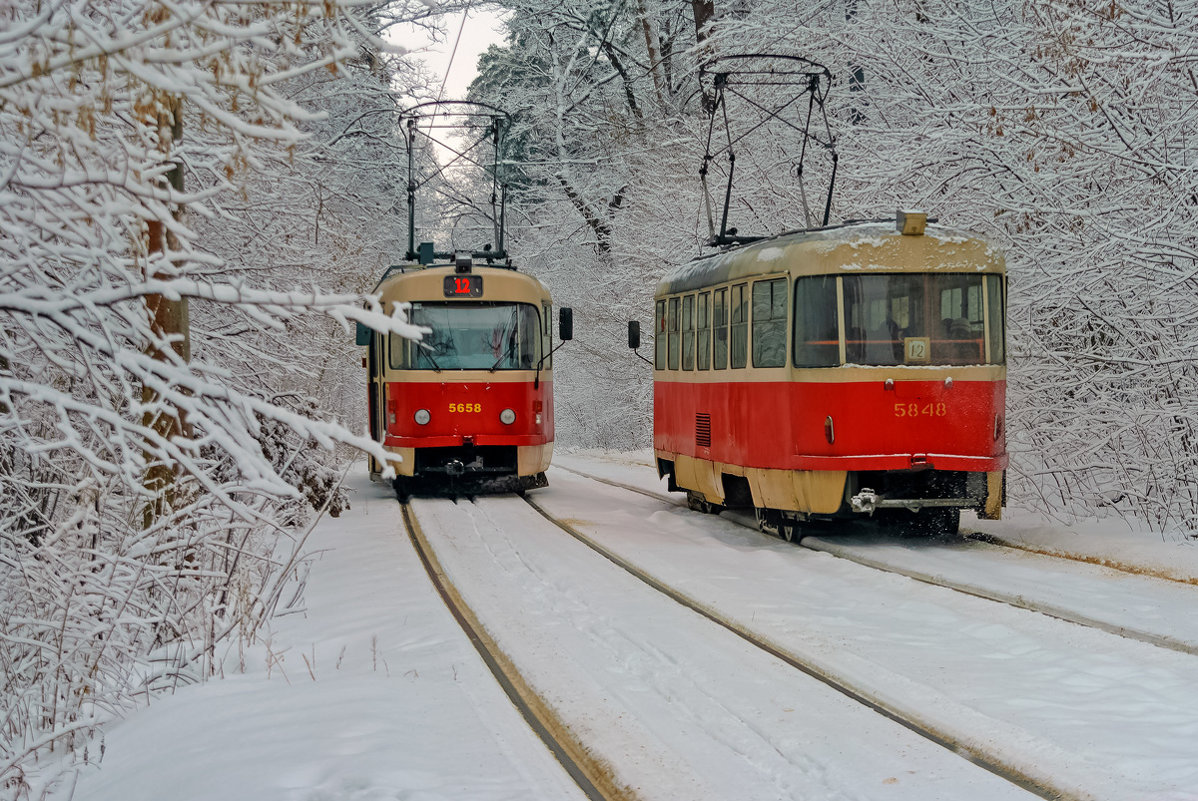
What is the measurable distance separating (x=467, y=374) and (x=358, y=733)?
40.0ft

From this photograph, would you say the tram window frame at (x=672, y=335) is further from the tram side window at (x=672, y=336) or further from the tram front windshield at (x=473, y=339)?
the tram front windshield at (x=473, y=339)

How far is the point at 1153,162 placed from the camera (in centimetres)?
1185

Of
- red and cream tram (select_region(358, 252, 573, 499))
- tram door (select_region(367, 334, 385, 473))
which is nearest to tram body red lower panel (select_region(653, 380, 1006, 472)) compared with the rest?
red and cream tram (select_region(358, 252, 573, 499))

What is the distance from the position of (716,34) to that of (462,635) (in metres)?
12.7

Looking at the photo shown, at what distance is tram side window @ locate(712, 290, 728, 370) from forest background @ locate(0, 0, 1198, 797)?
7.06 ft

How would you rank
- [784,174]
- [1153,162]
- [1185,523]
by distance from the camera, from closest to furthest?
[1153,162], [1185,523], [784,174]

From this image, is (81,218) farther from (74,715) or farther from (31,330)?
(74,715)

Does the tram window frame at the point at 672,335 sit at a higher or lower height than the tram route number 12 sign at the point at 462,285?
lower

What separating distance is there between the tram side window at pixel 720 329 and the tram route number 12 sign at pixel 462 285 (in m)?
4.49

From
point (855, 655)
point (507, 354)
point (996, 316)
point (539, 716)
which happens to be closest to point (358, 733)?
point (539, 716)

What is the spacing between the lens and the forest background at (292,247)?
408 centimetres

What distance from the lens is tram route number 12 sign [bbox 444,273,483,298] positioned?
59.0ft

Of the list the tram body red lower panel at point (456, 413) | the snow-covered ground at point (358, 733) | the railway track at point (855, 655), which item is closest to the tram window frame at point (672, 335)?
the tram body red lower panel at point (456, 413)

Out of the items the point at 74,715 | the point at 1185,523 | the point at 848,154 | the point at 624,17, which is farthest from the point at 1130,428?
the point at 624,17
